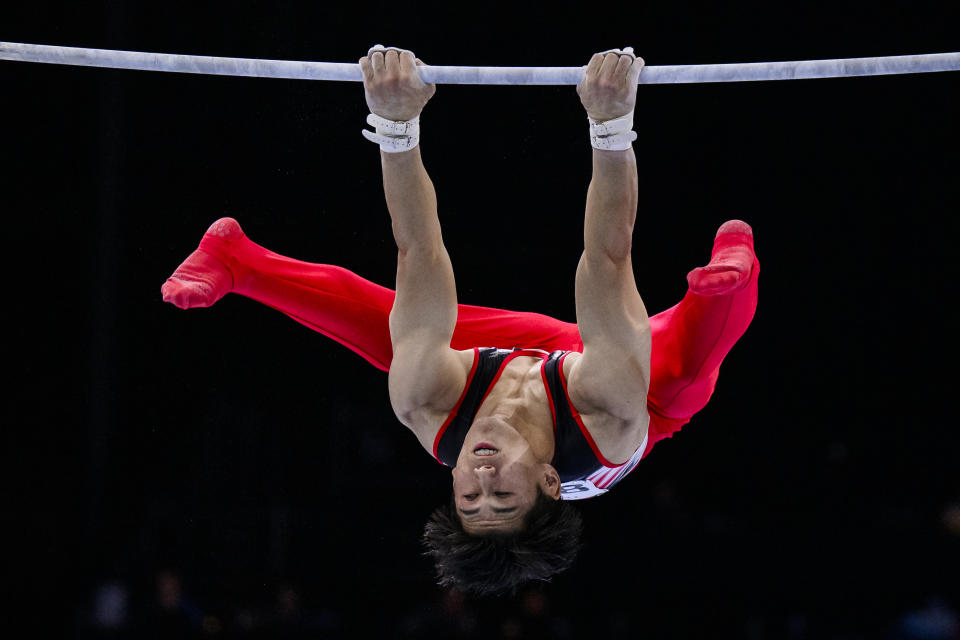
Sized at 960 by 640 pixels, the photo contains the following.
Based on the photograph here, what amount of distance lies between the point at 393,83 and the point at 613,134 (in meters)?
0.52

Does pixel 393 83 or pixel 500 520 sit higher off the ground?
pixel 393 83

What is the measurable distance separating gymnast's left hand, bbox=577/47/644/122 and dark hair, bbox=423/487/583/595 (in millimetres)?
936

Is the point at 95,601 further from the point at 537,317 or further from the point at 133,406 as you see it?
the point at 537,317

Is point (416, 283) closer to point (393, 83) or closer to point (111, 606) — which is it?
point (393, 83)

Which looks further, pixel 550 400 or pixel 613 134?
pixel 550 400

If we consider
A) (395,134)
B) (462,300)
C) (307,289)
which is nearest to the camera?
(395,134)

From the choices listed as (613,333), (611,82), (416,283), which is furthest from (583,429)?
(611,82)

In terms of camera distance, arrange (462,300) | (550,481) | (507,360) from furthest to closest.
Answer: (462,300) < (507,360) < (550,481)

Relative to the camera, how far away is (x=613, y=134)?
101 inches

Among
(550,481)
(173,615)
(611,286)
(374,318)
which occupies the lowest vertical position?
(173,615)

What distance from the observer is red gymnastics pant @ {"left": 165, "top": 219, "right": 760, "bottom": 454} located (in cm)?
293

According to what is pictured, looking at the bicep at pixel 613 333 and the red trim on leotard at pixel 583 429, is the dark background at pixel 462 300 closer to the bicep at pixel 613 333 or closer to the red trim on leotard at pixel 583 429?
the red trim on leotard at pixel 583 429

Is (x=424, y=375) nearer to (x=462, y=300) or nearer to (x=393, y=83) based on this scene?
(x=393, y=83)

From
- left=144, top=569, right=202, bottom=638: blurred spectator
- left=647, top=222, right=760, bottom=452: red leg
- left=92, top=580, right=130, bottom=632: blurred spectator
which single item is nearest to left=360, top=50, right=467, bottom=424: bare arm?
left=647, top=222, right=760, bottom=452: red leg
